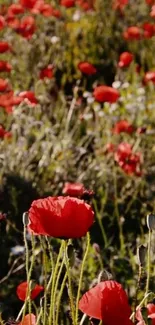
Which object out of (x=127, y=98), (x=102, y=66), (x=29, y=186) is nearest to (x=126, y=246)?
(x=29, y=186)

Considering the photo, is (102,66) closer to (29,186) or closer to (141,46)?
(141,46)

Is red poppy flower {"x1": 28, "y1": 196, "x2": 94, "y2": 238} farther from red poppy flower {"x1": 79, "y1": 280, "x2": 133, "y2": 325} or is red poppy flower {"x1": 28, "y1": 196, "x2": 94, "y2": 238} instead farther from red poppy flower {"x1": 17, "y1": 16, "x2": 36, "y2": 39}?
red poppy flower {"x1": 17, "y1": 16, "x2": 36, "y2": 39}

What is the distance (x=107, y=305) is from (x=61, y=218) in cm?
19

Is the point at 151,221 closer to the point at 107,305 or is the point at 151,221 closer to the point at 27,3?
the point at 107,305

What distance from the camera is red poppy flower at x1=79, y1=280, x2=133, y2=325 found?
132cm

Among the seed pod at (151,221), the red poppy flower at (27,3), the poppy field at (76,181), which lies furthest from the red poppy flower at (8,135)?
the seed pod at (151,221)

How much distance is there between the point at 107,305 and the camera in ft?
4.34

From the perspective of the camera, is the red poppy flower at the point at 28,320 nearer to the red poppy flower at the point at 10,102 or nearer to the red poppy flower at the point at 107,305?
the red poppy flower at the point at 107,305

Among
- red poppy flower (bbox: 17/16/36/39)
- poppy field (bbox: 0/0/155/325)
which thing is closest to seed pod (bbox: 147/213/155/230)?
poppy field (bbox: 0/0/155/325)

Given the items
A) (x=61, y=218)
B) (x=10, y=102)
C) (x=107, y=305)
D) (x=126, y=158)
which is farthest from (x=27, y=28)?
(x=107, y=305)

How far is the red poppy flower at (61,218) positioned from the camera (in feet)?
4.59

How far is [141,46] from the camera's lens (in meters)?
5.76

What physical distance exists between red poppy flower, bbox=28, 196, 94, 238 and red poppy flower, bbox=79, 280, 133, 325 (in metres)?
0.12

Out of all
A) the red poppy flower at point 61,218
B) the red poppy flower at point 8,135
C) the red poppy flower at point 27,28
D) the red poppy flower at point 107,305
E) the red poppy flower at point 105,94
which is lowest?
the red poppy flower at point 107,305
